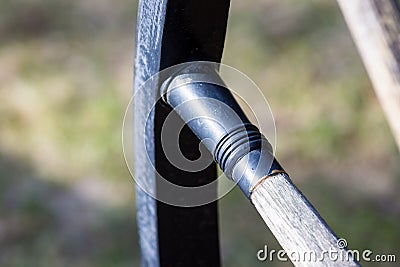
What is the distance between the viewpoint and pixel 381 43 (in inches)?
25.0

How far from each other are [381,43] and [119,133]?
1795 mm

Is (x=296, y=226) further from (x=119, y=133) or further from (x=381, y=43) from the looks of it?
(x=119, y=133)

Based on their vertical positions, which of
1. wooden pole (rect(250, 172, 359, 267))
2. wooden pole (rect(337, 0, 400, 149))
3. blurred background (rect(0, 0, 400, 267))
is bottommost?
wooden pole (rect(250, 172, 359, 267))

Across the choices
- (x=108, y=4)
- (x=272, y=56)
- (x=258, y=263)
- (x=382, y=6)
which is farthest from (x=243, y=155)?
(x=108, y=4)

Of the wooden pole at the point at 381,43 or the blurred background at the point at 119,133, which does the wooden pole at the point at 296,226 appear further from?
the blurred background at the point at 119,133

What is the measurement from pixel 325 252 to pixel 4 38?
2.29 m

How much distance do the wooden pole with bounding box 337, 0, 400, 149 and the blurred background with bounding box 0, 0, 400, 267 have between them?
4.79 ft

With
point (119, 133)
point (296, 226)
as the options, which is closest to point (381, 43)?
point (296, 226)

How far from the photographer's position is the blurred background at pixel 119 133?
2121 millimetres

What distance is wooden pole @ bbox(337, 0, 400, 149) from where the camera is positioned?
0.63 m

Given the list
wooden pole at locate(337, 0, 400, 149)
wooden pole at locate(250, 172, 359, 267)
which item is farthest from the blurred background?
wooden pole at locate(337, 0, 400, 149)

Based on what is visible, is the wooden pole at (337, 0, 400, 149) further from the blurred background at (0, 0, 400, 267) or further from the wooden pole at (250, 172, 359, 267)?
the blurred background at (0, 0, 400, 267)

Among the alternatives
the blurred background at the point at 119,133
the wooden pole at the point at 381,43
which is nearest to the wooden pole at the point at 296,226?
the wooden pole at the point at 381,43

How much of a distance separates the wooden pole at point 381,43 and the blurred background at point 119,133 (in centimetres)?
146
